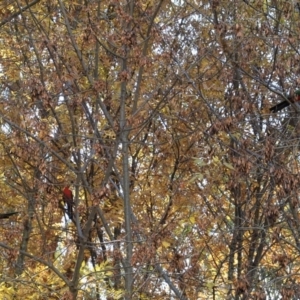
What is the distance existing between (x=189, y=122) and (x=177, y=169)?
101 cm

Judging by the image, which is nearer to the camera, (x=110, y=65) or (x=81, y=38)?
(x=81, y=38)

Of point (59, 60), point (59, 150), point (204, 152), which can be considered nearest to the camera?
point (204, 152)

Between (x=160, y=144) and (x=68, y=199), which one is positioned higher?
(x=160, y=144)

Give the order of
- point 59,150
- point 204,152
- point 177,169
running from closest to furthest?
1. point 204,152
2. point 59,150
3. point 177,169

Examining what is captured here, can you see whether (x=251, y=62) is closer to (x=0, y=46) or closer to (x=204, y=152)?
(x=204, y=152)

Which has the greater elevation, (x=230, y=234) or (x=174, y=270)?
(x=230, y=234)

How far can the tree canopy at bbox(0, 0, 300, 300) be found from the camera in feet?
19.9

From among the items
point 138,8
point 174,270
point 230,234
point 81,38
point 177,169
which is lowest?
point 174,270

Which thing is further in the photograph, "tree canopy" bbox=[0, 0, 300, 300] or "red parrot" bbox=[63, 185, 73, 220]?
"red parrot" bbox=[63, 185, 73, 220]

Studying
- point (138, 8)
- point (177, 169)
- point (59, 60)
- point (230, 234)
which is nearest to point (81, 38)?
point (59, 60)

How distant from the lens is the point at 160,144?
6.96 meters

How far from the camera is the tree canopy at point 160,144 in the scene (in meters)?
6.07

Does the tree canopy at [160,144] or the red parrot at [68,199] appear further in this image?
the red parrot at [68,199]

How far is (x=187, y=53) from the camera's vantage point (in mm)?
7078
